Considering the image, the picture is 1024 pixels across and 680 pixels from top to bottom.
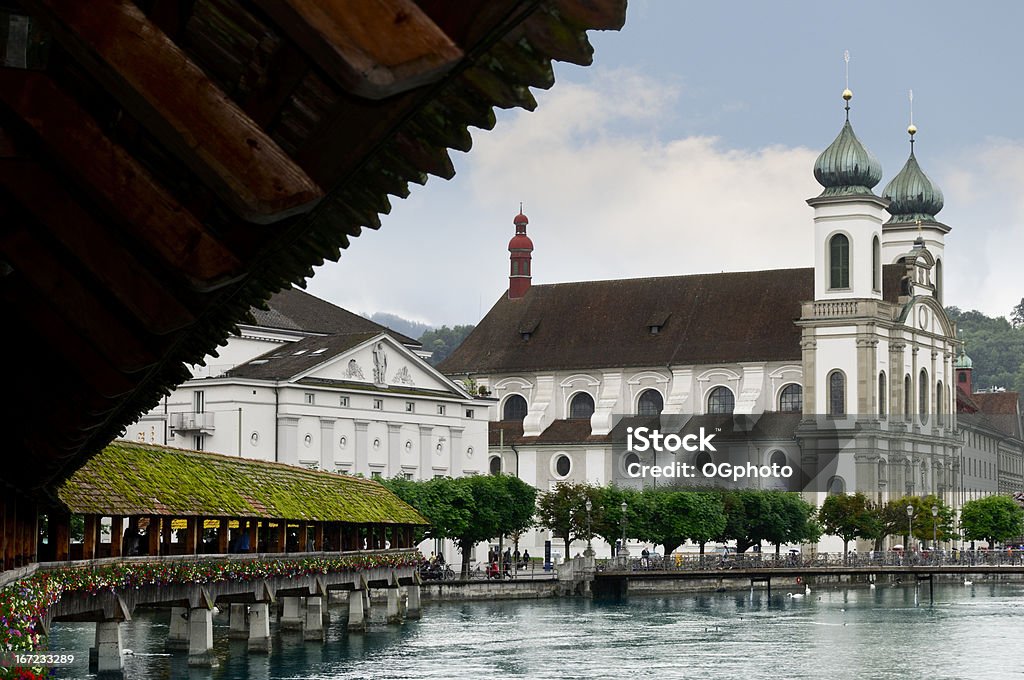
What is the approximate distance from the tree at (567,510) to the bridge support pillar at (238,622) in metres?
44.3

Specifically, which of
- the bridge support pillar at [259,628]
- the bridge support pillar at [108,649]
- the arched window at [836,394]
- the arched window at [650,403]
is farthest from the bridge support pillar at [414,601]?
the arched window at [650,403]

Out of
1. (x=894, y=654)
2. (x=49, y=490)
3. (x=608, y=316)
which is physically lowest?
(x=894, y=654)

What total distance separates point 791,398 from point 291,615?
2622 inches

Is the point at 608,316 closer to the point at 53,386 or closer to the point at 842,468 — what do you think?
the point at 842,468

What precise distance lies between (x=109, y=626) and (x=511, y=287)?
332 ft

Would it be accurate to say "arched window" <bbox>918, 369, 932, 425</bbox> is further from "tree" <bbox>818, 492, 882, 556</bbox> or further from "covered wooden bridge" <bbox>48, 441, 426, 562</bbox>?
"covered wooden bridge" <bbox>48, 441, 426, 562</bbox>

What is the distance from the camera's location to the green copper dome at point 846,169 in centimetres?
12219

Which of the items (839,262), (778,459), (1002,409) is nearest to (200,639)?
(778,459)

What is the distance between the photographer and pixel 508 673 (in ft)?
156

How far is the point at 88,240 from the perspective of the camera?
677 centimetres

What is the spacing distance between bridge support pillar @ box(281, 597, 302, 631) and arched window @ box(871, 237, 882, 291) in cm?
6745

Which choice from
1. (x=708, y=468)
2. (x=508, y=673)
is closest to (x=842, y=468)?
(x=708, y=468)

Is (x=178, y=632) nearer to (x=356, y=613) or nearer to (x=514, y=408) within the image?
(x=356, y=613)

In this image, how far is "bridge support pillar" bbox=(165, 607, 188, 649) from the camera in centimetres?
5081
